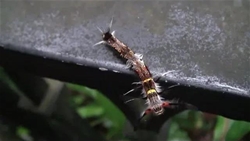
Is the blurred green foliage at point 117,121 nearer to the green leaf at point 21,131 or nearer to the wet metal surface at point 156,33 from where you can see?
the green leaf at point 21,131

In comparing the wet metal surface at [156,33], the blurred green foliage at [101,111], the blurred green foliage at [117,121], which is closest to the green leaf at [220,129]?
the blurred green foliage at [117,121]

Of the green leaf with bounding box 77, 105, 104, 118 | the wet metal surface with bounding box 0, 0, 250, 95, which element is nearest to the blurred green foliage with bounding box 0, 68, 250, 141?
the green leaf with bounding box 77, 105, 104, 118

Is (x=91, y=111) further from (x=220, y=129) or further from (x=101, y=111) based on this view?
(x=220, y=129)

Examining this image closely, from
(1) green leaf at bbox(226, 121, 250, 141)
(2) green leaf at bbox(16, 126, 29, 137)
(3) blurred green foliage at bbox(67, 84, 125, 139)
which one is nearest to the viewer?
(1) green leaf at bbox(226, 121, 250, 141)

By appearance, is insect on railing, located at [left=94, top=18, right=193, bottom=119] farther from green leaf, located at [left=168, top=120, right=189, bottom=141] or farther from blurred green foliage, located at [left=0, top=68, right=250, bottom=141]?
green leaf, located at [left=168, top=120, right=189, bottom=141]

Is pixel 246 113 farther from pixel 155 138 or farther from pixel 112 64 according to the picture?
pixel 155 138

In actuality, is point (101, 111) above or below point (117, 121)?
below

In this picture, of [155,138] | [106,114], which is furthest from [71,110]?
[106,114]

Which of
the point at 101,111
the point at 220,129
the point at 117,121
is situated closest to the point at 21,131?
the point at 117,121
